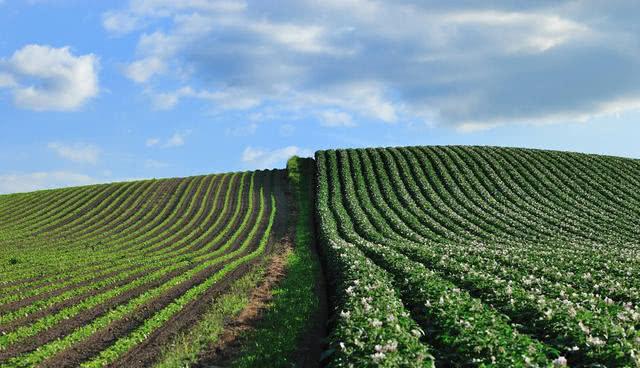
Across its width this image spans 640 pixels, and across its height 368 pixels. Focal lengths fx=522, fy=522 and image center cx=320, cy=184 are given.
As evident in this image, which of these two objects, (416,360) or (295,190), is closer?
(416,360)

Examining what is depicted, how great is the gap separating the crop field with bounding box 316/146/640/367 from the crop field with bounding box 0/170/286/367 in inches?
252

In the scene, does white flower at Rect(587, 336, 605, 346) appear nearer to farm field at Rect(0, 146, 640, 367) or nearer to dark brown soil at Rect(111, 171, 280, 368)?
farm field at Rect(0, 146, 640, 367)

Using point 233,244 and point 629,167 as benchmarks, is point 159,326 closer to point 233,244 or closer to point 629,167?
point 233,244

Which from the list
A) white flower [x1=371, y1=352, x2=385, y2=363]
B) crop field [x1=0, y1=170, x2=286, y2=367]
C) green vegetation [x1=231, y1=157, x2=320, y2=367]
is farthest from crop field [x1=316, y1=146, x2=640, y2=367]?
crop field [x1=0, y1=170, x2=286, y2=367]

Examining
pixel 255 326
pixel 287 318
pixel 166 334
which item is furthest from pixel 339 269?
pixel 166 334

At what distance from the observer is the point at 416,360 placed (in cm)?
970

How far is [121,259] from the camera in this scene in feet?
118

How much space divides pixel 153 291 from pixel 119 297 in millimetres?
1464

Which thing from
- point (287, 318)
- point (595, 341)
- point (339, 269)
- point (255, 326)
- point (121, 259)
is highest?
point (339, 269)

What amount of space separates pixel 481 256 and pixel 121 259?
2384 cm

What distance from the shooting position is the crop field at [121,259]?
17.4 m

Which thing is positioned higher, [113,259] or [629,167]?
[629,167]

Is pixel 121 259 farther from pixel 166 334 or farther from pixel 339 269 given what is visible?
pixel 166 334

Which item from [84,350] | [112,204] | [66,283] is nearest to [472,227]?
[66,283]
